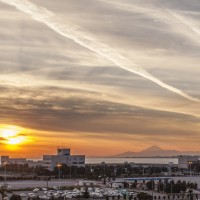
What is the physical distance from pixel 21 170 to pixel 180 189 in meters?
53.5

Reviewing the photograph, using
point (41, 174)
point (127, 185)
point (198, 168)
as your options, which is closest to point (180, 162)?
point (198, 168)

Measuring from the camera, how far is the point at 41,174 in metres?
75.8

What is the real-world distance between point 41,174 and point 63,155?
Result: 13.2 metres

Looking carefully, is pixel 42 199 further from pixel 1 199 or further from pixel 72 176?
pixel 72 176

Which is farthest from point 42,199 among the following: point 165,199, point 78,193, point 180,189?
point 180,189

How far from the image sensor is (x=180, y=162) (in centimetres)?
11375

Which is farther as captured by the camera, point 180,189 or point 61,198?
point 180,189

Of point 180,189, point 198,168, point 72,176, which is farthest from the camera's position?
point 198,168

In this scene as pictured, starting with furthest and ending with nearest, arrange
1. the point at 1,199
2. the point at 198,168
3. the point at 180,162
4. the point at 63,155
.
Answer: the point at 180,162 → the point at 198,168 → the point at 63,155 → the point at 1,199

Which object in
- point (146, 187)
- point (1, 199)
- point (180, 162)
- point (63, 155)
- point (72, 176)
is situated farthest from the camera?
point (180, 162)

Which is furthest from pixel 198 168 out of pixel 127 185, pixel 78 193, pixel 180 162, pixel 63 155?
pixel 78 193

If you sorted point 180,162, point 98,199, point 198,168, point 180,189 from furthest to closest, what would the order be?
point 180,162 < point 198,168 < point 180,189 < point 98,199

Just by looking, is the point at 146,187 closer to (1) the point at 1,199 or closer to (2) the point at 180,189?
(2) the point at 180,189

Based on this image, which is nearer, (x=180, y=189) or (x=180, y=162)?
(x=180, y=189)
